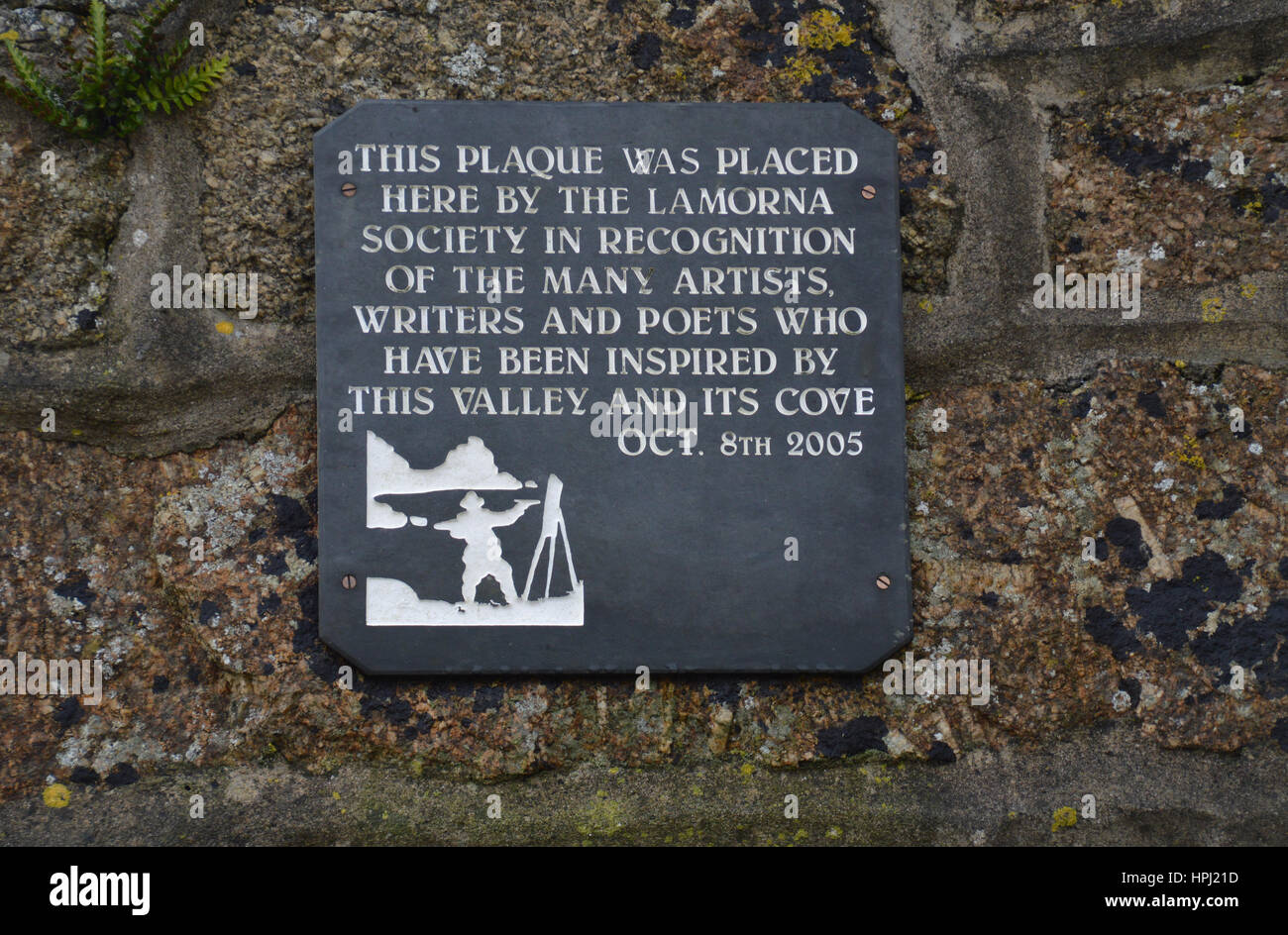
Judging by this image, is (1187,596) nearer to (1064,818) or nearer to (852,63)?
(1064,818)

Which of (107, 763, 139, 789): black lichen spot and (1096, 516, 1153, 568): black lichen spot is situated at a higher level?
(1096, 516, 1153, 568): black lichen spot

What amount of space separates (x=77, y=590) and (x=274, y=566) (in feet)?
1.09

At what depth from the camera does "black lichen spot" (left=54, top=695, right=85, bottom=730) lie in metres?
1.59

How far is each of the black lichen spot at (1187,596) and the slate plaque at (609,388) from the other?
1.37ft

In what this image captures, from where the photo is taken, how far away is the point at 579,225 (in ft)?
5.49

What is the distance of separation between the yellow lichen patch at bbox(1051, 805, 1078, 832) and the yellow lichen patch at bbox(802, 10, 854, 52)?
139cm

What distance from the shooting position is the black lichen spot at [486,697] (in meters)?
1.61

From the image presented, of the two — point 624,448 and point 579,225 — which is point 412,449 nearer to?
point 624,448

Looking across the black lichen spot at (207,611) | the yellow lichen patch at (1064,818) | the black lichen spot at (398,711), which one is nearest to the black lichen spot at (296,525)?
the black lichen spot at (207,611)

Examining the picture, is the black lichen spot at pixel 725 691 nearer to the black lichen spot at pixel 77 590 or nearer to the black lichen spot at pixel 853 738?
the black lichen spot at pixel 853 738

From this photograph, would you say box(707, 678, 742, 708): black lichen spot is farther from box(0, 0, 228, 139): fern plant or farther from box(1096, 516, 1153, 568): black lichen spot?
box(0, 0, 228, 139): fern plant

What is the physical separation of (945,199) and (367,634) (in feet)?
4.18

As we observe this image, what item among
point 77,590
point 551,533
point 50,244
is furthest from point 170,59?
point 551,533

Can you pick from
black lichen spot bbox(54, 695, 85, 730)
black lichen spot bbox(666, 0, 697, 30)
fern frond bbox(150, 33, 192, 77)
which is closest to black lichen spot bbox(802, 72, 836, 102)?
black lichen spot bbox(666, 0, 697, 30)
